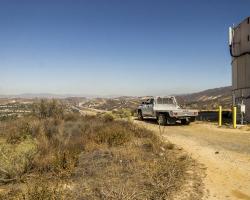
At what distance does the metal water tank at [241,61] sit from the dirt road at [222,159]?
21.2 ft

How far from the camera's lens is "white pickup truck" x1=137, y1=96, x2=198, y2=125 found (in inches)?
792

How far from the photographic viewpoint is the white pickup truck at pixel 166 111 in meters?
20.1

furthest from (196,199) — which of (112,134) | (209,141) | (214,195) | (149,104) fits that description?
(149,104)

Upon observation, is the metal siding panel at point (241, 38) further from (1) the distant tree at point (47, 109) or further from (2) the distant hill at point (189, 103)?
(1) the distant tree at point (47, 109)

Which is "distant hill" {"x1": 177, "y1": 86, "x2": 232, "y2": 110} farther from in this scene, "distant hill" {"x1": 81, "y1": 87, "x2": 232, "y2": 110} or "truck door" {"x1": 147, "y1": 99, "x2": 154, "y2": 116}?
"truck door" {"x1": 147, "y1": 99, "x2": 154, "y2": 116}

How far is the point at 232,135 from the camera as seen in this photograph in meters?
15.8

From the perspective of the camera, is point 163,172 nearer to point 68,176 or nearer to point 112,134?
point 68,176

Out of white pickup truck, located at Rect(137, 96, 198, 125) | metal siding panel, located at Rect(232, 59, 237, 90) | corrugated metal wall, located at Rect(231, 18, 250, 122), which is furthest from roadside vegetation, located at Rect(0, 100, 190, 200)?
metal siding panel, located at Rect(232, 59, 237, 90)

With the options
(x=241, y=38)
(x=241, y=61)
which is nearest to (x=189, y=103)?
(x=241, y=61)

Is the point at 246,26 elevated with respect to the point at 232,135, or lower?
elevated

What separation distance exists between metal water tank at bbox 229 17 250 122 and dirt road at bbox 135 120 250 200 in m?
6.47

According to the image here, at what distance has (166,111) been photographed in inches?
803

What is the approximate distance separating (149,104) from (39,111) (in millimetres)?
8979

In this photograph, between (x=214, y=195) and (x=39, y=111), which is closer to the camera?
(x=214, y=195)
